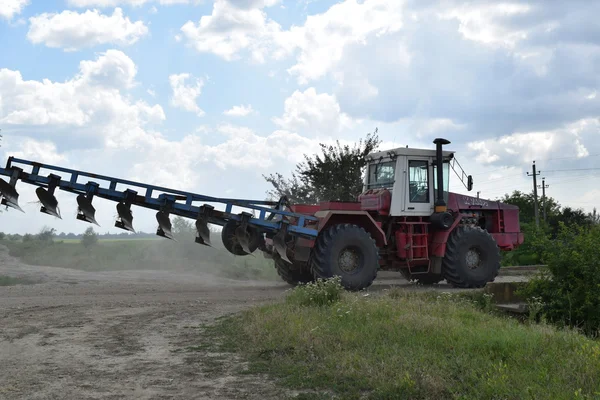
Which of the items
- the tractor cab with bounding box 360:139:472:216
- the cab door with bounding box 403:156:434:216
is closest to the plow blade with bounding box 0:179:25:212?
the tractor cab with bounding box 360:139:472:216

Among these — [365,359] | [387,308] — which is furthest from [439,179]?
[365,359]

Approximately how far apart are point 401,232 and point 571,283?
5219 mm

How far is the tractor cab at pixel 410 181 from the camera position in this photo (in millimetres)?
15430

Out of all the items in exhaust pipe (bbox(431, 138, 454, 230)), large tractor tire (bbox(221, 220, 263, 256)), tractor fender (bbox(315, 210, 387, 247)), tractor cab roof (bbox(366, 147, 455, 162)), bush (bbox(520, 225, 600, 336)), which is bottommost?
bush (bbox(520, 225, 600, 336))

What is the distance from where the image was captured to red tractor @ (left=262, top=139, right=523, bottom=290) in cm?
1478

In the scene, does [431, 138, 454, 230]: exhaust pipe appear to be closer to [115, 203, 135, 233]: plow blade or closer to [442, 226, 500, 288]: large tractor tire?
[442, 226, 500, 288]: large tractor tire

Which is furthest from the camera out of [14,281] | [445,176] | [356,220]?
[14,281]

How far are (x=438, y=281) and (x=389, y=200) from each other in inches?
142

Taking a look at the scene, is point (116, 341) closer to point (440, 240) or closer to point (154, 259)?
point (440, 240)

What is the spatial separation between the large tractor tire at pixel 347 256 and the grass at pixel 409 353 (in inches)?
172

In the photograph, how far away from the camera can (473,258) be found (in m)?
16.2

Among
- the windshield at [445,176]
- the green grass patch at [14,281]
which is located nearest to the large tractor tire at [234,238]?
the windshield at [445,176]

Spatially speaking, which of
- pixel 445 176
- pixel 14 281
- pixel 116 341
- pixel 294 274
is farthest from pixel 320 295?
pixel 14 281

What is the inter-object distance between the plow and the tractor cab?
2cm
